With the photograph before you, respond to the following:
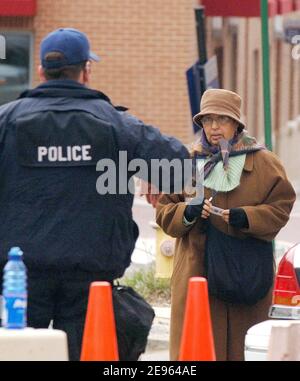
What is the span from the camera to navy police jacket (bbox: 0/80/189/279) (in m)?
6.12

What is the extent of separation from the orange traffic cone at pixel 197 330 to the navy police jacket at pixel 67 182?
472 mm

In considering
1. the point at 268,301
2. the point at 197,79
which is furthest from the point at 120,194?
the point at 197,79

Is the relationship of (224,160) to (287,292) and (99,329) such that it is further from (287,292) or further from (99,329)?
(99,329)

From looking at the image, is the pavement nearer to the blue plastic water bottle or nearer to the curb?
the curb

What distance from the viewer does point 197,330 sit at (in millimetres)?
5871

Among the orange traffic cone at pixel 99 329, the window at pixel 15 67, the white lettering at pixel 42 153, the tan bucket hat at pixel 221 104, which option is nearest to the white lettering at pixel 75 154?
the white lettering at pixel 42 153

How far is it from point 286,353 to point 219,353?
1.39 meters

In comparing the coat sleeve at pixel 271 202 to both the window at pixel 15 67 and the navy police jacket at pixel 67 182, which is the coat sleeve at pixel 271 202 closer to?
the navy police jacket at pixel 67 182

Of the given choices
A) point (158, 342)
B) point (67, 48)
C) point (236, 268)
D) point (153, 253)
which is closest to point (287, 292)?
point (236, 268)

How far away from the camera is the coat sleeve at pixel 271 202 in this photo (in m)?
7.09

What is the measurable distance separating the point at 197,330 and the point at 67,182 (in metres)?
0.91

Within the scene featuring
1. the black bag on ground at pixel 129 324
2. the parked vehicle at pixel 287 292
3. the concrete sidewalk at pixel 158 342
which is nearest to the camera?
the black bag on ground at pixel 129 324

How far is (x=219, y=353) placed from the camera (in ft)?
23.7

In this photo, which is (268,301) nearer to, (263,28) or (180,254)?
(180,254)
